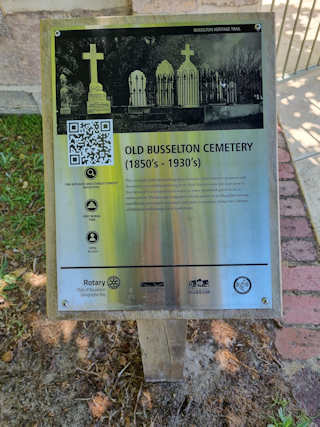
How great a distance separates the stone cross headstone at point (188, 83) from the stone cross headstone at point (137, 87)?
0.42 feet

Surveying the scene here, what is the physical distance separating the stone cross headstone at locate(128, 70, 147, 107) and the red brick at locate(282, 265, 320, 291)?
5.01 feet

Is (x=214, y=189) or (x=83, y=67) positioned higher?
(x=83, y=67)

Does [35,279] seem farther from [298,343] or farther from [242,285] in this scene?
[298,343]

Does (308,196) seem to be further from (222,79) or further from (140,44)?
(140,44)

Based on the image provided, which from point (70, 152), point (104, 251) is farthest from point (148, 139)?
point (104, 251)

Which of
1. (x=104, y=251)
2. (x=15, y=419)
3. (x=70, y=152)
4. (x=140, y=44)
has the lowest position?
(x=15, y=419)

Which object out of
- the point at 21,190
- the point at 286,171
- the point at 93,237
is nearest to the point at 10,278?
the point at 21,190

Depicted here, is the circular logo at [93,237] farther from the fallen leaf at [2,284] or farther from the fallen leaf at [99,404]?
the fallen leaf at [2,284]

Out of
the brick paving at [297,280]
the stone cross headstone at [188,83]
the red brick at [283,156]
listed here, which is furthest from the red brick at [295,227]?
the stone cross headstone at [188,83]

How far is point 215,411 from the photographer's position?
1767 millimetres

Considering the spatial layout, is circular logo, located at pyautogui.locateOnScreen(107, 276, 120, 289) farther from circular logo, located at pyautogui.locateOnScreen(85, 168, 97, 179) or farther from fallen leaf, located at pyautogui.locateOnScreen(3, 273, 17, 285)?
fallen leaf, located at pyautogui.locateOnScreen(3, 273, 17, 285)

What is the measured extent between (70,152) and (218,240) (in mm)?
623

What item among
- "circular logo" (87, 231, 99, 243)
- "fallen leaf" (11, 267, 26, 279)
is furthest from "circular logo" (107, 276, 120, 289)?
"fallen leaf" (11, 267, 26, 279)

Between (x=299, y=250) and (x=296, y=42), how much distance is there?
323 centimetres
